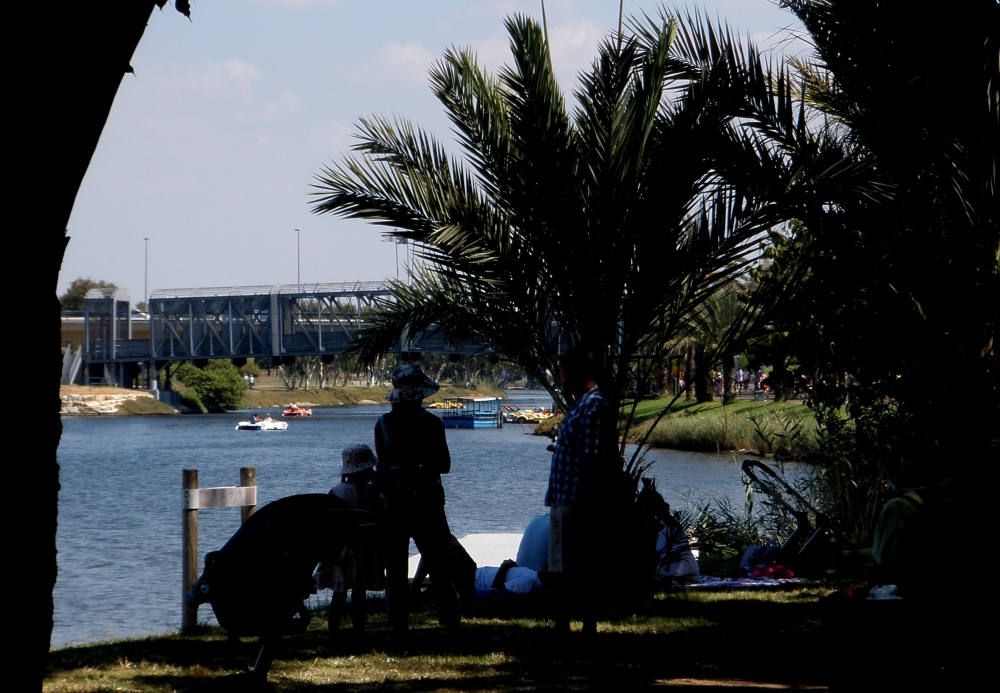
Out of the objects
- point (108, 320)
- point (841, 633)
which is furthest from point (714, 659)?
point (108, 320)

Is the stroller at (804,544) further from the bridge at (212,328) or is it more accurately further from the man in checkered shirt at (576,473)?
the bridge at (212,328)

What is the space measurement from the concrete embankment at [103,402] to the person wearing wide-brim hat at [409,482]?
78.2 m

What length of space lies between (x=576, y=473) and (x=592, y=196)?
3219mm

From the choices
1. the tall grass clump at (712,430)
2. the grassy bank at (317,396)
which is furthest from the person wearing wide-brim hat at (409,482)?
the grassy bank at (317,396)

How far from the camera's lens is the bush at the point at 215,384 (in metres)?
92.1

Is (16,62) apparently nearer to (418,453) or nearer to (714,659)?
(418,453)

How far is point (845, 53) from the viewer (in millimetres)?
9141

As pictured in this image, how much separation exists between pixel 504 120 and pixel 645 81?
3.89 ft

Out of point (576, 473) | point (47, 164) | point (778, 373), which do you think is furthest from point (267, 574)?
point (778, 373)

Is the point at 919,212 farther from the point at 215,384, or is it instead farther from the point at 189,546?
the point at 215,384

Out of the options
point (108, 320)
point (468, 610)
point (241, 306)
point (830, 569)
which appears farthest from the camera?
point (108, 320)

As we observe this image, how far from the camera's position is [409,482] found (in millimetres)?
6160

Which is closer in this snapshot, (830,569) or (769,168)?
(769,168)

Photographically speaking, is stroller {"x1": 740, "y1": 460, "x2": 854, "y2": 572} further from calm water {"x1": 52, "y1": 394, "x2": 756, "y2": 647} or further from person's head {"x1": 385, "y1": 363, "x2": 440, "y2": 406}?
calm water {"x1": 52, "y1": 394, "x2": 756, "y2": 647}
